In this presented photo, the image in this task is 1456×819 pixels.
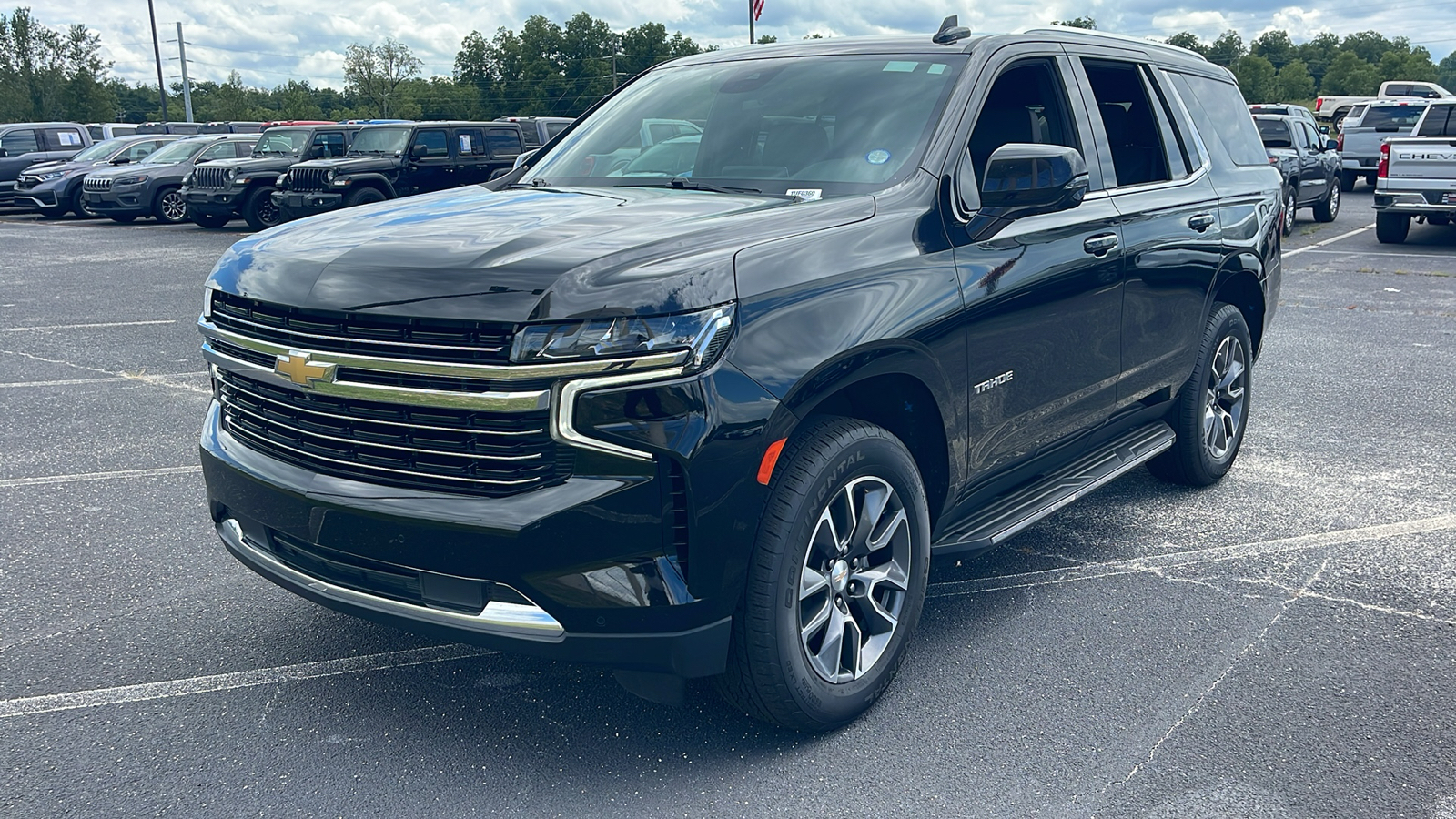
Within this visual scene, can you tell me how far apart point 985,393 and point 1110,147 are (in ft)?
5.01

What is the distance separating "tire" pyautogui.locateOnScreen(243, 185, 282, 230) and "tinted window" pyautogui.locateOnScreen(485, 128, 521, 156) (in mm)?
3810

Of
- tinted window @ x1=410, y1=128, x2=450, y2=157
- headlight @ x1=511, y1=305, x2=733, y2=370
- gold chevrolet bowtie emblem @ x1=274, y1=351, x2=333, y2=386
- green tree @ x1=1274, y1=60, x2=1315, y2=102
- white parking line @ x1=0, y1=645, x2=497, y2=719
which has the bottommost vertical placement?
white parking line @ x1=0, y1=645, x2=497, y2=719

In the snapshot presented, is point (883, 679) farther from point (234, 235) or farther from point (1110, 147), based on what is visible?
point (234, 235)

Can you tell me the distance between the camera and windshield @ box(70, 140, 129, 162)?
25792 mm

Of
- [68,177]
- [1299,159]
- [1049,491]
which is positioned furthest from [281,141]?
[1049,491]

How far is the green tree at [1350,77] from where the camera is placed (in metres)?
103

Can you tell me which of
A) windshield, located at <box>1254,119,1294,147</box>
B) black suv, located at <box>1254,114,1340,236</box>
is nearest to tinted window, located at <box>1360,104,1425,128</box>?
black suv, located at <box>1254,114,1340,236</box>

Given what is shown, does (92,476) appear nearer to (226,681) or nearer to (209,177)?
(226,681)

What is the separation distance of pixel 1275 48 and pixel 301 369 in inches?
6056

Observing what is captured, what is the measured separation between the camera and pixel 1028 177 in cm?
362

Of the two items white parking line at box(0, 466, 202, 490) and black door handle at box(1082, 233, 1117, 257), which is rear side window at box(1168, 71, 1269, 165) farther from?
white parking line at box(0, 466, 202, 490)

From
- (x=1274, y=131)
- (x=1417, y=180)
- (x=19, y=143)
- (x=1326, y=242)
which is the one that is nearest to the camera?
(x=1417, y=180)

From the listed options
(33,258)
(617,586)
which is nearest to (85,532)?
(617,586)

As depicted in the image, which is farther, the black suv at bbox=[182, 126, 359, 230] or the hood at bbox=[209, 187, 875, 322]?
the black suv at bbox=[182, 126, 359, 230]
